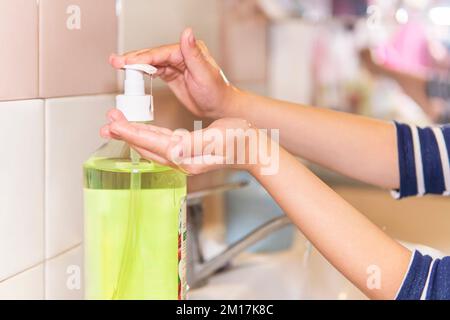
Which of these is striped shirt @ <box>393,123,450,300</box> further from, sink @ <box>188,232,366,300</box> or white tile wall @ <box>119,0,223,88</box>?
white tile wall @ <box>119,0,223,88</box>

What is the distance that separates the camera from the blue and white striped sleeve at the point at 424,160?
656mm

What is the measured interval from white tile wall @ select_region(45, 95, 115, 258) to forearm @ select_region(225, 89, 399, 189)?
0.15m

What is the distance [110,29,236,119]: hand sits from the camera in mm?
545

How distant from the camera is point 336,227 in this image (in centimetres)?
47

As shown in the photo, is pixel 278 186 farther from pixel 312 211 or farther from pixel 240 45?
pixel 240 45

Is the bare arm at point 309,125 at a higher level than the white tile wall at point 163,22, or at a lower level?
lower

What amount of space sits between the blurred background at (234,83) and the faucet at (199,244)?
0.08ft

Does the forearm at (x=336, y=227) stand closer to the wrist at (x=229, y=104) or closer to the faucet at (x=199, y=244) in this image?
the wrist at (x=229, y=104)

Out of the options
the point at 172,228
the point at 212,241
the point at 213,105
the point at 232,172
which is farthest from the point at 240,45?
the point at 172,228

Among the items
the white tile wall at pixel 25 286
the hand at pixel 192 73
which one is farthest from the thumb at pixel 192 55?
the white tile wall at pixel 25 286

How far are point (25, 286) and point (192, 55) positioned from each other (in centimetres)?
23

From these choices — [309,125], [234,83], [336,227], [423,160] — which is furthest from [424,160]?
[234,83]

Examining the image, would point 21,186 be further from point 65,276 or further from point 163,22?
point 163,22

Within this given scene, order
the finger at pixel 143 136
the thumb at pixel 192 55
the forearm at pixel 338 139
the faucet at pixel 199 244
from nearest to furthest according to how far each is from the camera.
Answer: the finger at pixel 143 136 < the thumb at pixel 192 55 < the forearm at pixel 338 139 < the faucet at pixel 199 244
